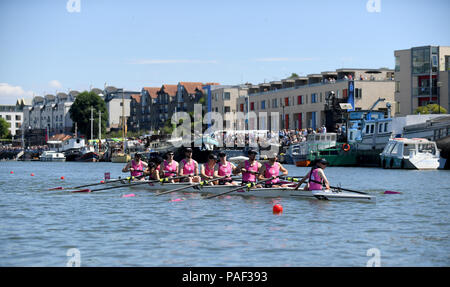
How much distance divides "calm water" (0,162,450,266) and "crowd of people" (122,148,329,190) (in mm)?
917

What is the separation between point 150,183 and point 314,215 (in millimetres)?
11506

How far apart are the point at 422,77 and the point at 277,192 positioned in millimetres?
62935

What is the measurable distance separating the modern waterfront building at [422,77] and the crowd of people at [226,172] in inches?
2311

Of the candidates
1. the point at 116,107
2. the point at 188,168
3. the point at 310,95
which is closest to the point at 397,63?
the point at 310,95

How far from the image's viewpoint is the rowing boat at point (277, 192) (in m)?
23.3

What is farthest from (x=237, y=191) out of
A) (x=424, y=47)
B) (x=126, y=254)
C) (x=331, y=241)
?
(x=424, y=47)

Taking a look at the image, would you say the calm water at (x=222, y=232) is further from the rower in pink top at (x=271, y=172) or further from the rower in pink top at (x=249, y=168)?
the rower in pink top at (x=249, y=168)

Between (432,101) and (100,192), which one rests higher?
(432,101)

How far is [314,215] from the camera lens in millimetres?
21547

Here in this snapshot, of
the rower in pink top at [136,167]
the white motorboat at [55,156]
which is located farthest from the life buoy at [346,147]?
the white motorboat at [55,156]

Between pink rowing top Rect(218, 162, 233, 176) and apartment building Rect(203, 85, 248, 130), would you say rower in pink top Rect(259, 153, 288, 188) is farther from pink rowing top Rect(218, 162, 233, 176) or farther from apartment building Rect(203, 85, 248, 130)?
apartment building Rect(203, 85, 248, 130)

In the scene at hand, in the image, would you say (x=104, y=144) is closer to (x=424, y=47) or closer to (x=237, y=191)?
(x=424, y=47)

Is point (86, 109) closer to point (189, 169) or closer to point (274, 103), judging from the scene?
point (274, 103)
